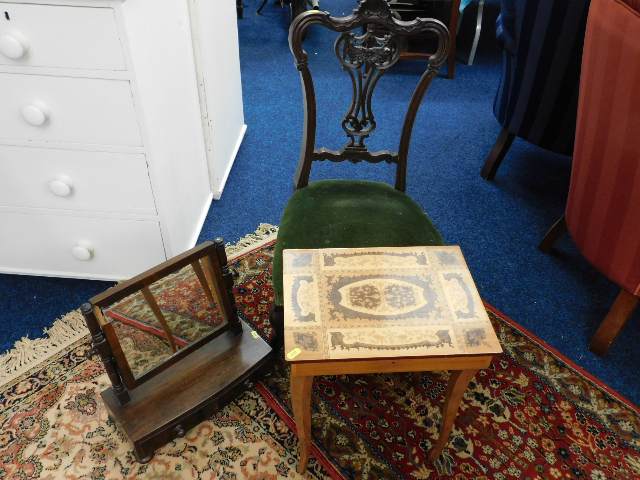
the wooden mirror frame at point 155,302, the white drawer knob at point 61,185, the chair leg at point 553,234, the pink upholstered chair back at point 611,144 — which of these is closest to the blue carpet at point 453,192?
the chair leg at point 553,234

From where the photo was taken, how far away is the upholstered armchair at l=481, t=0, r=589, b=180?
1.67 metres

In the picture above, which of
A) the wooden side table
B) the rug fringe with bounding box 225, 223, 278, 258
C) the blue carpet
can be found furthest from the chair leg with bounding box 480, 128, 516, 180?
the wooden side table

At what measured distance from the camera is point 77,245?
155 cm

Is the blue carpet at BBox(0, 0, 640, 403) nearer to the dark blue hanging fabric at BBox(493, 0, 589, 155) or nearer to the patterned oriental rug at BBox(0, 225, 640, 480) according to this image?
the patterned oriental rug at BBox(0, 225, 640, 480)

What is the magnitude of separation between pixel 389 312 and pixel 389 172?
125 centimetres

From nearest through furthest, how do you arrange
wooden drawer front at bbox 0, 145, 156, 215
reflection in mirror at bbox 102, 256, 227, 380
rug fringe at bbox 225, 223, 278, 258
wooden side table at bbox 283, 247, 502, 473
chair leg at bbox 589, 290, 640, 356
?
wooden side table at bbox 283, 247, 502, 473 < reflection in mirror at bbox 102, 256, 227, 380 < wooden drawer front at bbox 0, 145, 156, 215 < chair leg at bbox 589, 290, 640, 356 < rug fringe at bbox 225, 223, 278, 258

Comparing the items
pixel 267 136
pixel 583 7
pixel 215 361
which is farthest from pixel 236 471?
pixel 583 7

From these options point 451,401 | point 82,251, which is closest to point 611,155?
point 451,401

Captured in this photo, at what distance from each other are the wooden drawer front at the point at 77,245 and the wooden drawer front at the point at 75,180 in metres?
0.05

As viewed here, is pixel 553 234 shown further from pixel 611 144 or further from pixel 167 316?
pixel 167 316

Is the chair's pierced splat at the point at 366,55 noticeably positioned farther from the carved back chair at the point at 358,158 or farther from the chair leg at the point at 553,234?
the chair leg at the point at 553,234

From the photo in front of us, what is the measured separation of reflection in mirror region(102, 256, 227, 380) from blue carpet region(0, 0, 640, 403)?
Result: 1.51 feet

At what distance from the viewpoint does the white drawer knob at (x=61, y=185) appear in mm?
1383

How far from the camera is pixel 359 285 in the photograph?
1.10 metres
